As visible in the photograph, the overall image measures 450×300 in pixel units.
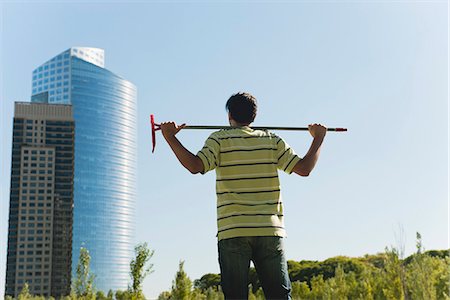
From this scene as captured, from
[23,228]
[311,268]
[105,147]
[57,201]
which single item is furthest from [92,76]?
[311,268]

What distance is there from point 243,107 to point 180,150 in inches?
12.4

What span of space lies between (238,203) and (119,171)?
80140mm

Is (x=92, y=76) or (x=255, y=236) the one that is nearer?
(x=255, y=236)

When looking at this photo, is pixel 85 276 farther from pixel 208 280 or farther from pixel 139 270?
pixel 208 280

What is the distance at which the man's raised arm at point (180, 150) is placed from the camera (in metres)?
2.09

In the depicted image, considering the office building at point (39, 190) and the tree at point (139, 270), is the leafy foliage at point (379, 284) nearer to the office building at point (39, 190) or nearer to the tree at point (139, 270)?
the tree at point (139, 270)

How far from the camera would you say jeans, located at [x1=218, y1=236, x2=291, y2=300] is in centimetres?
200

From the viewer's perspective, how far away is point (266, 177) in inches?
82.2

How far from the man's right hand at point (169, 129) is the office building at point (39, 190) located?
77334 millimetres

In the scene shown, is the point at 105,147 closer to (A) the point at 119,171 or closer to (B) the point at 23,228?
(A) the point at 119,171

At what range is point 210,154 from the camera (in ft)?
6.88

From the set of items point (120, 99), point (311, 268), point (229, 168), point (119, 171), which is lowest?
point (311, 268)

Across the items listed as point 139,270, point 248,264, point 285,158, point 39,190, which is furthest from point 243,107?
point 39,190

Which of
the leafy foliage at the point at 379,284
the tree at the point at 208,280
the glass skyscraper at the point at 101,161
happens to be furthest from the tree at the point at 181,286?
the glass skyscraper at the point at 101,161
